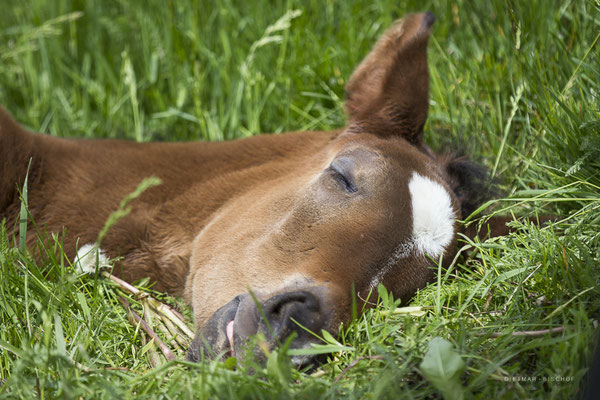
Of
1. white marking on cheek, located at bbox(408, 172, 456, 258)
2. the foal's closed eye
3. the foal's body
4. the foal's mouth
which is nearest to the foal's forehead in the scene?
white marking on cheek, located at bbox(408, 172, 456, 258)

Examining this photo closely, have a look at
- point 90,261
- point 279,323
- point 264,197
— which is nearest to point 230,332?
point 279,323

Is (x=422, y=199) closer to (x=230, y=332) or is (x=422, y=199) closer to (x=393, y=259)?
(x=393, y=259)

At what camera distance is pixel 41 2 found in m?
5.27

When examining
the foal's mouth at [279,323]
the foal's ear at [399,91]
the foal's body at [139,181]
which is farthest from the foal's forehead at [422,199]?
the foal's body at [139,181]

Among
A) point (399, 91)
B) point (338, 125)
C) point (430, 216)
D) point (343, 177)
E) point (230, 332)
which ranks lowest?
point (338, 125)

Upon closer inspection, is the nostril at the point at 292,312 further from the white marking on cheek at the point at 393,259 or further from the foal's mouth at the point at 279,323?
the white marking on cheek at the point at 393,259

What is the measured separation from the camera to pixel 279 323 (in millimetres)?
2043

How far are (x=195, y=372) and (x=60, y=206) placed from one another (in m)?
1.40

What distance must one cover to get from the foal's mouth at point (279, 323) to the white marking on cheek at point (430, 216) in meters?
0.53

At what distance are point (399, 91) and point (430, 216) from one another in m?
0.76

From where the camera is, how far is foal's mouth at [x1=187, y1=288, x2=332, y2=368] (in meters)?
2.02

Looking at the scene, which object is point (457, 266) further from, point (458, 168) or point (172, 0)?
point (172, 0)

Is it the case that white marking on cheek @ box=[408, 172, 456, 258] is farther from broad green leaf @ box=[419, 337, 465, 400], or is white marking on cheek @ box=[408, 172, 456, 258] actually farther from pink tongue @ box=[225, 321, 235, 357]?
pink tongue @ box=[225, 321, 235, 357]

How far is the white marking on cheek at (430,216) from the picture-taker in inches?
95.7
